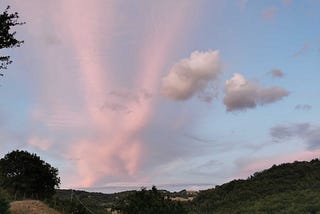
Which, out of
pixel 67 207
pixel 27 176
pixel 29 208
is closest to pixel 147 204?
pixel 29 208

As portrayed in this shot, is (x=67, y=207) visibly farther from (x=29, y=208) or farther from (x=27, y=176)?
(x=29, y=208)

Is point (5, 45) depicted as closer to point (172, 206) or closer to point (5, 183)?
point (172, 206)

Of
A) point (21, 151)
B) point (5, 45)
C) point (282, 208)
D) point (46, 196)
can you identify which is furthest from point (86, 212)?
point (282, 208)

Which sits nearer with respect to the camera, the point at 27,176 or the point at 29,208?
the point at 29,208

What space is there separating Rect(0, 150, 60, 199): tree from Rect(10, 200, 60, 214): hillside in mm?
15744

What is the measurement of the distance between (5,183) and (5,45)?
51.5 metres

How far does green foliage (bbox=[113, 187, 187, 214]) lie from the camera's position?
48.1 meters

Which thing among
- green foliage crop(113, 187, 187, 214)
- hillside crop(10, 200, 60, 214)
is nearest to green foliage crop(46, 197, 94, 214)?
hillside crop(10, 200, 60, 214)

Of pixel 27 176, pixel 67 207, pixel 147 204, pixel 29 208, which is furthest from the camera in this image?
pixel 27 176

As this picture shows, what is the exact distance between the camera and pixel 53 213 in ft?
215

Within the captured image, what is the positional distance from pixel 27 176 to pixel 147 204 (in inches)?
1700

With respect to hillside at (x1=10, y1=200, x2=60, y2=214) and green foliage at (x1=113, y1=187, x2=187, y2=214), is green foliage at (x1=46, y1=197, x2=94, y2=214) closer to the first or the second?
hillside at (x1=10, y1=200, x2=60, y2=214)

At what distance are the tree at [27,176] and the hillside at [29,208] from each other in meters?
15.7

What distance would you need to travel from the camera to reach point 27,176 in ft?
279
